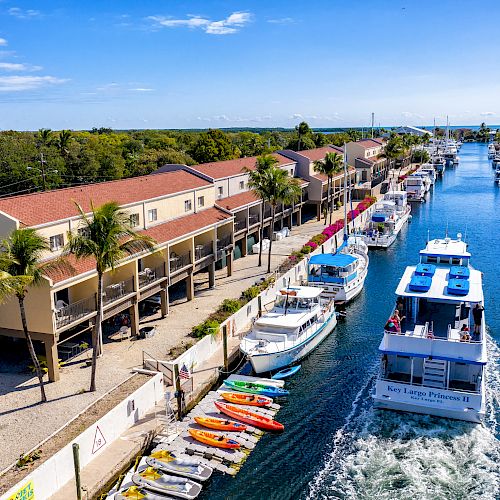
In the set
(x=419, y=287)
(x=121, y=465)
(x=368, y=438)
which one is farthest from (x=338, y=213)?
(x=121, y=465)

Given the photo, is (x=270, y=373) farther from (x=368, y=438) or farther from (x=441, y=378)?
(x=441, y=378)

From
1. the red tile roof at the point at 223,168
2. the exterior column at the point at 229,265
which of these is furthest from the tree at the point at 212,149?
the exterior column at the point at 229,265

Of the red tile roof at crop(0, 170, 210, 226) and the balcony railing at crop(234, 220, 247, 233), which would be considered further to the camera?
the balcony railing at crop(234, 220, 247, 233)

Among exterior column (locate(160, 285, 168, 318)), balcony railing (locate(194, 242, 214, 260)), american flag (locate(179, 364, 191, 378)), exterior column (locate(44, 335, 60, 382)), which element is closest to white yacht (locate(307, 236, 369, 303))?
balcony railing (locate(194, 242, 214, 260))

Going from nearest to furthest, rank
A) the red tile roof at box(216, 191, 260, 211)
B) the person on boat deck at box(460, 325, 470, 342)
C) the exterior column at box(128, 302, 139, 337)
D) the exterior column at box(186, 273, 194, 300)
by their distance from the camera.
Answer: the person on boat deck at box(460, 325, 470, 342), the exterior column at box(128, 302, 139, 337), the exterior column at box(186, 273, 194, 300), the red tile roof at box(216, 191, 260, 211)

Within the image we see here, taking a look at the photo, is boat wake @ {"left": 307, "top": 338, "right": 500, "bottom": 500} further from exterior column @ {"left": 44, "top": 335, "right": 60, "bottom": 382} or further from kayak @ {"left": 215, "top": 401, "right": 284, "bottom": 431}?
exterior column @ {"left": 44, "top": 335, "right": 60, "bottom": 382}

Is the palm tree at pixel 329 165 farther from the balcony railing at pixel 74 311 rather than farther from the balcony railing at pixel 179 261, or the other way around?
the balcony railing at pixel 74 311
